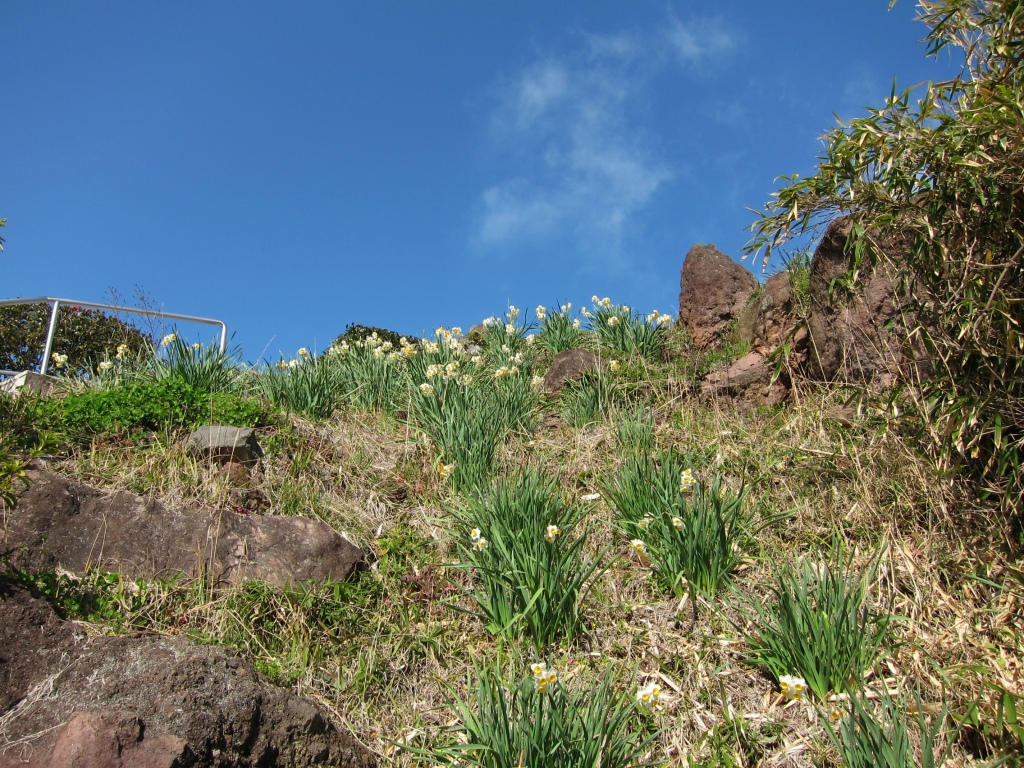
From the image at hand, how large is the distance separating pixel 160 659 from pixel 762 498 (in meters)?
3.57

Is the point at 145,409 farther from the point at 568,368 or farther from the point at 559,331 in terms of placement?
the point at 559,331

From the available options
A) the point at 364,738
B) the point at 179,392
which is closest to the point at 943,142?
the point at 364,738

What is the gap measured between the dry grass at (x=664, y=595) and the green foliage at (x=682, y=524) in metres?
0.14

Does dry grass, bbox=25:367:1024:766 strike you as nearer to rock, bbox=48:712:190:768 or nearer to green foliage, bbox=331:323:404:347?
rock, bbox=48:712:190:768

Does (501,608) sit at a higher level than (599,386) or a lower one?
lower

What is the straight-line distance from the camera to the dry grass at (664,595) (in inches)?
145

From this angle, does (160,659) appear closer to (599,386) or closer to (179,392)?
(179,392)

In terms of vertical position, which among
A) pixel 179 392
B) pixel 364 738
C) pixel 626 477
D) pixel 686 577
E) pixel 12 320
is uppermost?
pixel 12 320

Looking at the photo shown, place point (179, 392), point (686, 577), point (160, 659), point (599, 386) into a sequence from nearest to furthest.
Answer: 1. point (160, 659)
2. point (686, 577)
3. point (179, 392)
4. point (599, 386)

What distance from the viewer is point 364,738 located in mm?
3779

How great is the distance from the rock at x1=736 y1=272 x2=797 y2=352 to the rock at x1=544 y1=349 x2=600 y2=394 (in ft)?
5.68

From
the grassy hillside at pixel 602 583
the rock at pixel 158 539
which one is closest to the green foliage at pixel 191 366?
the grassy hillside at pixel 602 583

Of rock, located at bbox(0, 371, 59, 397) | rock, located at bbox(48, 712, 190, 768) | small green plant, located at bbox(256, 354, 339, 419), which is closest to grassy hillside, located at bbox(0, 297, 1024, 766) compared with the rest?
small green plant, located at bbox(256, 354, 339, 419)

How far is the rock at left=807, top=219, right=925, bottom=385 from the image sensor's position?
564 centimetres
